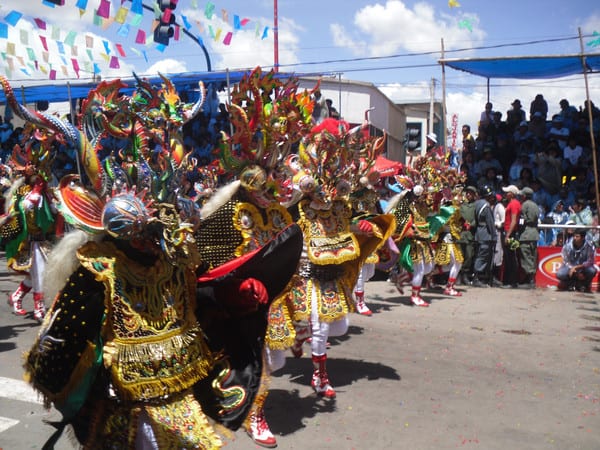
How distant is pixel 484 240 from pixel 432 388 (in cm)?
711

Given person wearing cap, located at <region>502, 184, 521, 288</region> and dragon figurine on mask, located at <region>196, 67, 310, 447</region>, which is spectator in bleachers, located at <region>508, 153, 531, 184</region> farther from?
dragon figurine on mask, located at <region>196, 67, 310, 447</region>

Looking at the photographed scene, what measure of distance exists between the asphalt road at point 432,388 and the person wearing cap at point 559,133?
6.70 meters

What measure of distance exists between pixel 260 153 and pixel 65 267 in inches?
85.1

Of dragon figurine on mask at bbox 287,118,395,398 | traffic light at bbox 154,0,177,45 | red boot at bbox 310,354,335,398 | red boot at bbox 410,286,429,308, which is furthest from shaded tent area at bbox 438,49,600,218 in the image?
red boot at bbox 310,354,335,398

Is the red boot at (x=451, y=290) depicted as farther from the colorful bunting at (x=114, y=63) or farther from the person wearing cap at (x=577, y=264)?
the colorful bunting at (x=114, y=63)

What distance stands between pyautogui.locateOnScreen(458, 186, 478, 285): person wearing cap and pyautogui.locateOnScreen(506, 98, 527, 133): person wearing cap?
3.93 m

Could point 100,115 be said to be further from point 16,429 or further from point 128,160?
point 16,429

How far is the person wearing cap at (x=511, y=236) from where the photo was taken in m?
11.9

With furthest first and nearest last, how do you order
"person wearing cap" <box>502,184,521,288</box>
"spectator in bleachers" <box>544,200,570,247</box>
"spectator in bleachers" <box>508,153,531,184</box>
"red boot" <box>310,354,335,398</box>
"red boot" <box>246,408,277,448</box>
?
"spectator in bleachers" <box>508,153,531,184</box> < "spectator in bleachers" <box>544,200,570,247</box> < "person wearing cap" <box>502,184,521,288</box> < "red boot" <box>310,354,335,398</box> < "red boot" <box>246,408,277,448</box>

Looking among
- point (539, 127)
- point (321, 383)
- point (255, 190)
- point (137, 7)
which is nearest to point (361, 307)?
point (321, 383)

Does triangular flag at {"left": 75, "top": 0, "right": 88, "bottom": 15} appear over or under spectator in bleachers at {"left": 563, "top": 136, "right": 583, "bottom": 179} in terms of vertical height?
over

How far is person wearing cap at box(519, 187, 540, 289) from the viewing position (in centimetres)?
1180

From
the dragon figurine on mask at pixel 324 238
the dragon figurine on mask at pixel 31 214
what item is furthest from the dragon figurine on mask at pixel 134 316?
the dragon figurine on mask at pixel 31 214

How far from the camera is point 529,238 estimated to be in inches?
464
